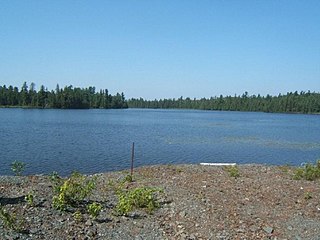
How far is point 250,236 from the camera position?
8.28m

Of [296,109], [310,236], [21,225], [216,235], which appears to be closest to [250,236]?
[216,235]

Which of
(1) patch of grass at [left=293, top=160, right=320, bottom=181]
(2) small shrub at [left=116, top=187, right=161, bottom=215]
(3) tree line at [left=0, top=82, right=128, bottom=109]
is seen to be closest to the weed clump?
(2) small shrub at [left=116, top=187, right=161, bottom=215]

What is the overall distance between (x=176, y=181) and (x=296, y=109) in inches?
7890

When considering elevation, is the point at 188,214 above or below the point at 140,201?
below

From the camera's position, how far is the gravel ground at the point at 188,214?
8039mm

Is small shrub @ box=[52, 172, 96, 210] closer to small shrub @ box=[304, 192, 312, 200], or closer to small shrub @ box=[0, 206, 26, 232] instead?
small shrub @ box=[0, 206, 26, 232]

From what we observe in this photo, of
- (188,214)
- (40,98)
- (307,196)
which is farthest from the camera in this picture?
(40,98)

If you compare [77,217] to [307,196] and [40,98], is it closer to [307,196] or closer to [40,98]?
[307,196]

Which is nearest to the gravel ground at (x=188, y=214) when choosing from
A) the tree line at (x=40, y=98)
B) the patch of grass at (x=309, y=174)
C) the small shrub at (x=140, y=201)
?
the small shrub at (x=140, y=201)

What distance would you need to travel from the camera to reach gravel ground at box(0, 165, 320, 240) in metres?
8.04

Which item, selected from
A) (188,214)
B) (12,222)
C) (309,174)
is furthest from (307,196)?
(12,222)

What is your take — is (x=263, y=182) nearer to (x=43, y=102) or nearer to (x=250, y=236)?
(x=250, y=236)

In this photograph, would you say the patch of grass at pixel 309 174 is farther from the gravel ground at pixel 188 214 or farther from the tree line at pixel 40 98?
the tree line at pixel 40 98

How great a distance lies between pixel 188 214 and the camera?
31.2ft
